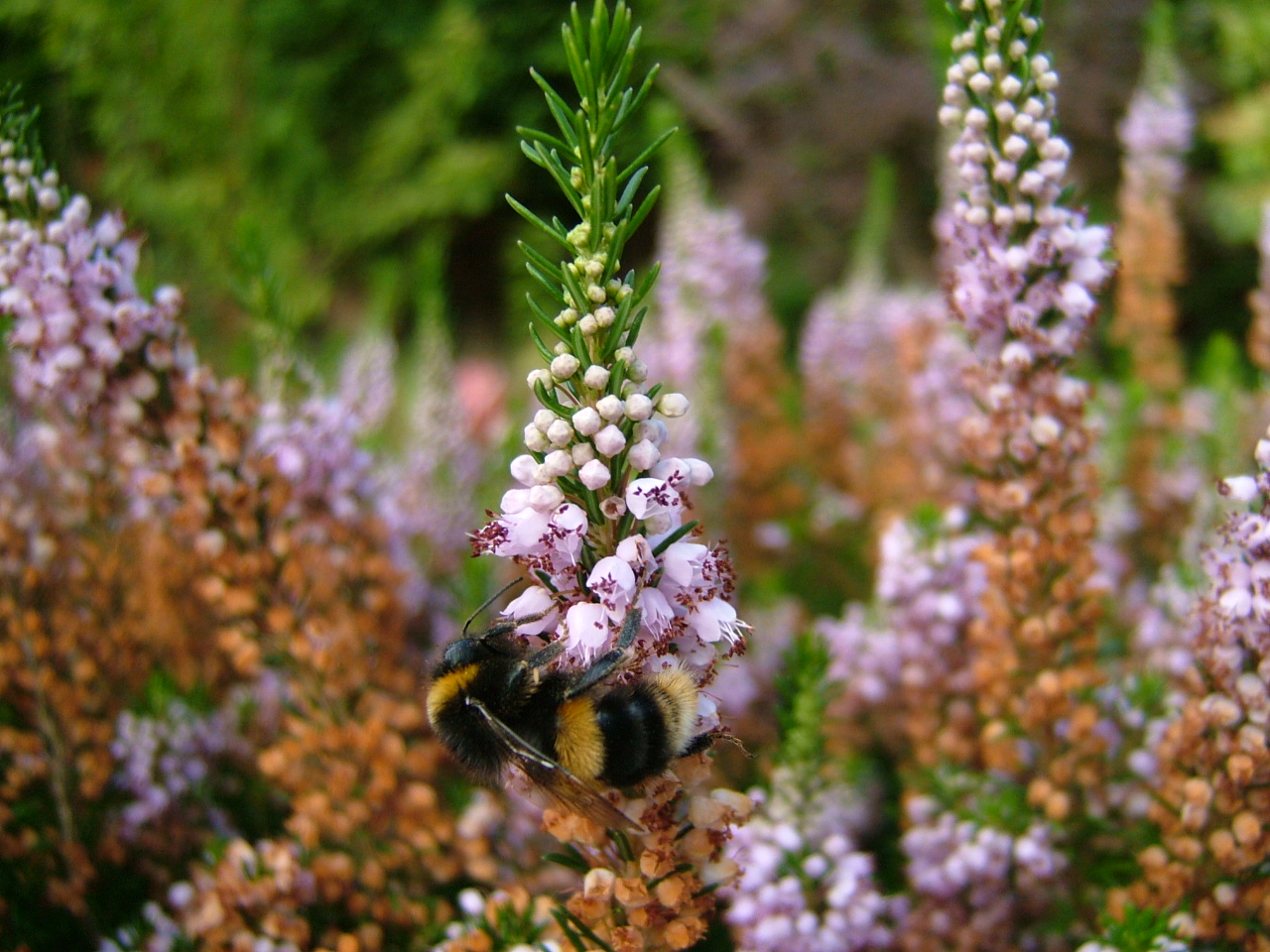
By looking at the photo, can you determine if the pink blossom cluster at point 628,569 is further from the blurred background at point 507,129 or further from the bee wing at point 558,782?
the blurred background at point 507,129

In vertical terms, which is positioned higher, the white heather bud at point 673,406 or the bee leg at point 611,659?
the white heather bud at point 673,406

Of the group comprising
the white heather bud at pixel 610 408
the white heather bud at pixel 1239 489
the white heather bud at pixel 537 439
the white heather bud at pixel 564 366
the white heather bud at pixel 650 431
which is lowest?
the white heather bud at pixel 537 439

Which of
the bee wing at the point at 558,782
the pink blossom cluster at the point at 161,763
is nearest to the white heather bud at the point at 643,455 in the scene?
the bee wing at the point at 558,782

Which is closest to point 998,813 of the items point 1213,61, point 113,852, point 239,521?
point 239,521

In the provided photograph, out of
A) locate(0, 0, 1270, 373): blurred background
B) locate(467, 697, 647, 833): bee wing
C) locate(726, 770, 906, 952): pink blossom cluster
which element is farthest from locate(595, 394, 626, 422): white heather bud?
locate(0, 0, 1270, 373): blurred background

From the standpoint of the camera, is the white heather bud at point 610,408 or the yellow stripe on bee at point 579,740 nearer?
the white heather bud at point 610,408

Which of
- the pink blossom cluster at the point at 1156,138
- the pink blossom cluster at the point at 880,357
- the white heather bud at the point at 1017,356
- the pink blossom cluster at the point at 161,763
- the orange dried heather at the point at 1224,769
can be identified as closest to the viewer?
the orange dried heather at the point at 1224,769

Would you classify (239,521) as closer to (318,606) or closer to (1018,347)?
(318,606)

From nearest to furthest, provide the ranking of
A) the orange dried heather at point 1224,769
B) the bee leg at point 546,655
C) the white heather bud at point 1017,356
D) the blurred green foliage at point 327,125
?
the bee leg at point 546,655, the orange dried heather at point 1224,769, the white heather bud at point 1017,356, the blurred green foliage at point 327,125
